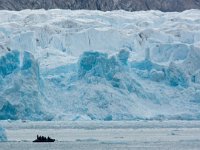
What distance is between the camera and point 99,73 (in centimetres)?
4709

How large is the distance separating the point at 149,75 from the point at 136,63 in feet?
10.0

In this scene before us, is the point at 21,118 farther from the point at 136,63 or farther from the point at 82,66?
the point at 136,63

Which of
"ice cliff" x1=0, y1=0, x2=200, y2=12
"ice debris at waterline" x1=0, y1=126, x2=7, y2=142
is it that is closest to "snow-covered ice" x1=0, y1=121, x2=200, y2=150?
"ice debris at waterline" x1=0, y1=126, x2=7, y2=142

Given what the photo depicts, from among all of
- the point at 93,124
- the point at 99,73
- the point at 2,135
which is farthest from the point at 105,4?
the point at 2,135

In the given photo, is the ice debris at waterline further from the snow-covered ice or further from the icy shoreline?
the icy shoreline

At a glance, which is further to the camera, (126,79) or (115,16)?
(115,16)

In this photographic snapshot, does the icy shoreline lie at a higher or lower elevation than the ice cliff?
lower

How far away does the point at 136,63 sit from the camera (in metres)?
52.2

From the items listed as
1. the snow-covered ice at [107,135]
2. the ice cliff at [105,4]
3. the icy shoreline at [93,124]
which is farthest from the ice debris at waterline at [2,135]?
the ice cliff at [105,4]

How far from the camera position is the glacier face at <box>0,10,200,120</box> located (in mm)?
45406

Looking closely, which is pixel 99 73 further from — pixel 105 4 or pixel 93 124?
pixel 105 4

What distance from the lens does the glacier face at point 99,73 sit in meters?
45.4

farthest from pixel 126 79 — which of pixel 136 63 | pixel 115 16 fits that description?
pixel 115 16

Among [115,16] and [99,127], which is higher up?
[115,16]
